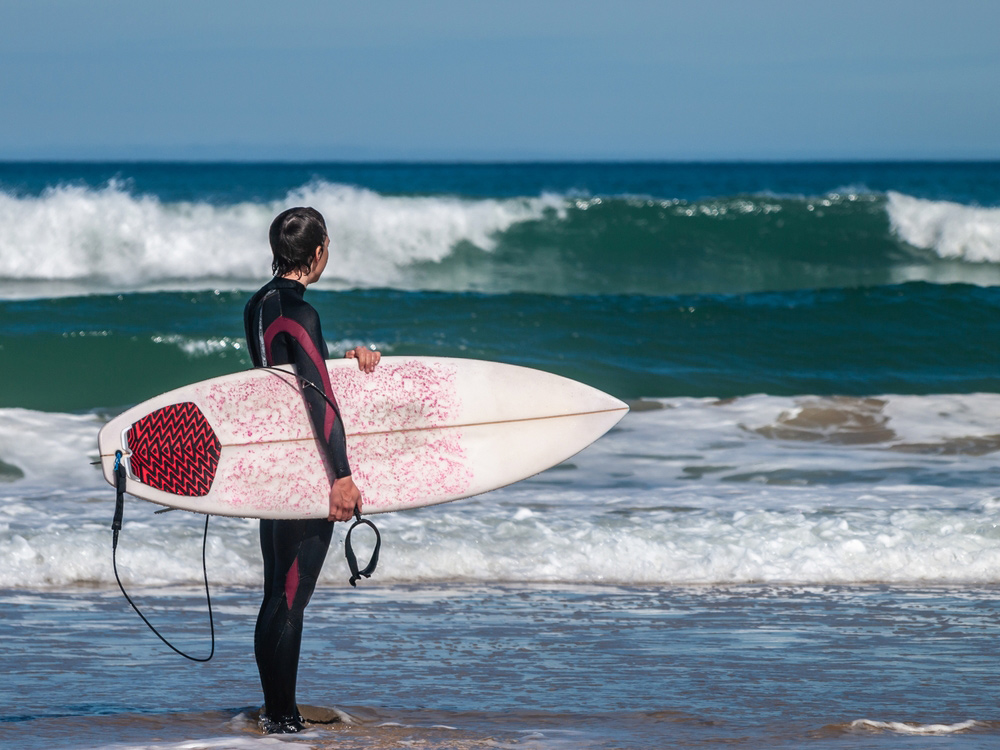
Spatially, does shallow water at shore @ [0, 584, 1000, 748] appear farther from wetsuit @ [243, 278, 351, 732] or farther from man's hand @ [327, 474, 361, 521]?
man's hand @ [327, 474, 361, 521]

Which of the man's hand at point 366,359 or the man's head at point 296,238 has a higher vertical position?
the man's head at point 296,238

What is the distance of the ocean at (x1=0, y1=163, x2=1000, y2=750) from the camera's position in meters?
3.17

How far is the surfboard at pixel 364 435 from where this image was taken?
3.08 metres

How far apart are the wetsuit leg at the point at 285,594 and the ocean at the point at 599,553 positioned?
17 centimetres

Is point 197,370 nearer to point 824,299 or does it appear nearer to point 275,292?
point 824,299

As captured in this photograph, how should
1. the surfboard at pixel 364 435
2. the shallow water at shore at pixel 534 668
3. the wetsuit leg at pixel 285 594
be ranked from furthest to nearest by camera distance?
the surfboard at pixel 364 435, the shallow water at shore at pixel 534 668, the wetsuit leg at pixel 285 594

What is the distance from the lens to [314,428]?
9.22 ft

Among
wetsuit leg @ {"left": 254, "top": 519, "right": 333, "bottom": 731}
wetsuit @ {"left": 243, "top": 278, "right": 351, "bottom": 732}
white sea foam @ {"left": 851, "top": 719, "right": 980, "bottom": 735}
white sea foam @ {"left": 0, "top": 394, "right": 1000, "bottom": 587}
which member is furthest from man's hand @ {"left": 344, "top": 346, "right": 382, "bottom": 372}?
white sea foam @ {"left": 0, "top": 394, "right": 1000, "bottom": 587}

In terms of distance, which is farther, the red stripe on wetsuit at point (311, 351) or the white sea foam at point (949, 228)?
the white sea foam at point (949, 228)

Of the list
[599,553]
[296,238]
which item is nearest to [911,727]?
[296,238]

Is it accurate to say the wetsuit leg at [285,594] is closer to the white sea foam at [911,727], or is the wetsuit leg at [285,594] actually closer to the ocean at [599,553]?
the ocean at [599,553]

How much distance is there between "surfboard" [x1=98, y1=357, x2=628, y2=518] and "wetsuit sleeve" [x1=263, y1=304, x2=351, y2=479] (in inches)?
4.8

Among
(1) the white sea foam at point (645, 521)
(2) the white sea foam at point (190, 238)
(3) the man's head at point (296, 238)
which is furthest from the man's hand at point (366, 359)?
(2) the white sea foam at point (190, 238)

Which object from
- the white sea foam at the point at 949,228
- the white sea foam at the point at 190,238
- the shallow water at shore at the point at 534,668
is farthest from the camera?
the white sea foam at the point at 949,228
